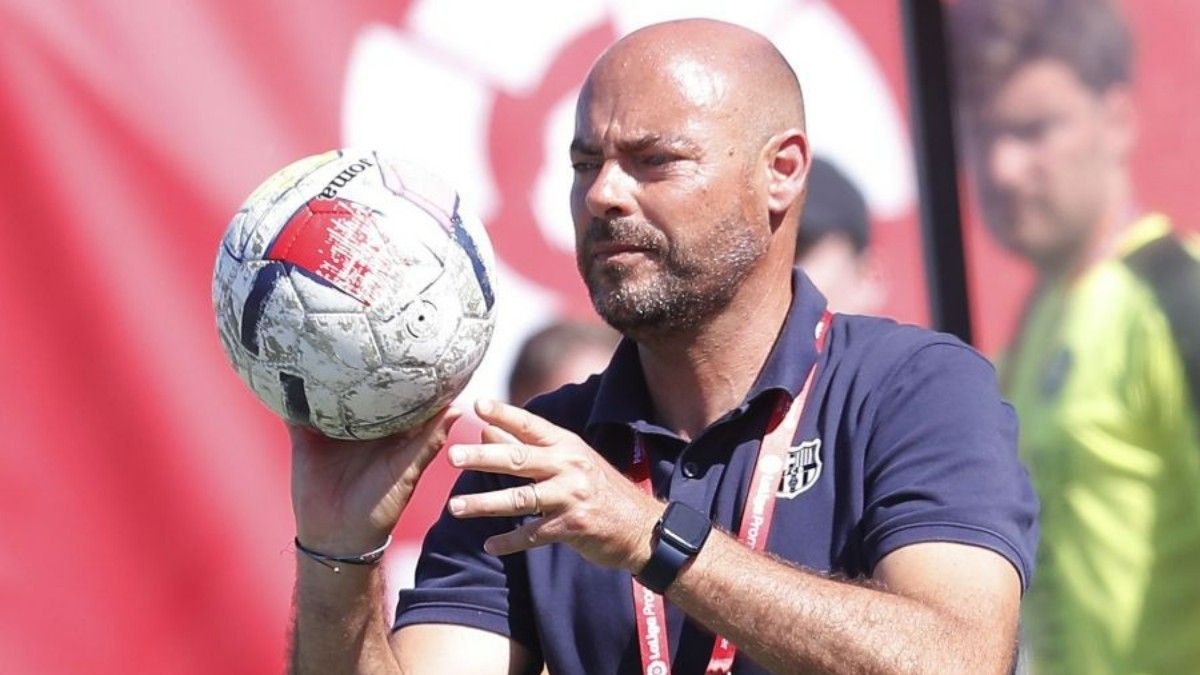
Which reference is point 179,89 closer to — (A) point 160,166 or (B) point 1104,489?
(A) point 160,166

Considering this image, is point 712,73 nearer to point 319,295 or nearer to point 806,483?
point 806,483

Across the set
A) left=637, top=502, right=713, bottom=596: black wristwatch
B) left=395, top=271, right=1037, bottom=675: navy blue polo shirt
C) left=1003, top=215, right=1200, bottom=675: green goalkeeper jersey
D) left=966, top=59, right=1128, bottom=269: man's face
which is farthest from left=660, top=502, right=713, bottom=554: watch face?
left=966, top=59, right=1128, bottom=269: man's face

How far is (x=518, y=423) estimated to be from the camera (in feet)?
9.63

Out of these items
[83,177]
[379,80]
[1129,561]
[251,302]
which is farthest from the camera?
[1129,561]

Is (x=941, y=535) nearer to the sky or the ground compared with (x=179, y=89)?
nearer to the ground

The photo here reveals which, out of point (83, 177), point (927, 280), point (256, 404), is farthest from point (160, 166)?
point (927, 280)

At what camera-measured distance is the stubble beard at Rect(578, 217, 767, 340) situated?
3508 mm

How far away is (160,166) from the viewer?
4.80 metres

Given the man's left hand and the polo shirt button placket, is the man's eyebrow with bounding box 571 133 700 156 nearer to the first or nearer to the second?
the polo shirt button placket

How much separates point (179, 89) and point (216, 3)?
0.82 ft

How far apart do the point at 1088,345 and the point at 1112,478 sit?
42 centimetres

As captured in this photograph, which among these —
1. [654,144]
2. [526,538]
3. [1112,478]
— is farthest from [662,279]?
[1112,478]

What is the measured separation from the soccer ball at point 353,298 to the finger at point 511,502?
308 mm

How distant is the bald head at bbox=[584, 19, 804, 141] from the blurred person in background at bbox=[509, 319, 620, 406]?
4.96 feet
